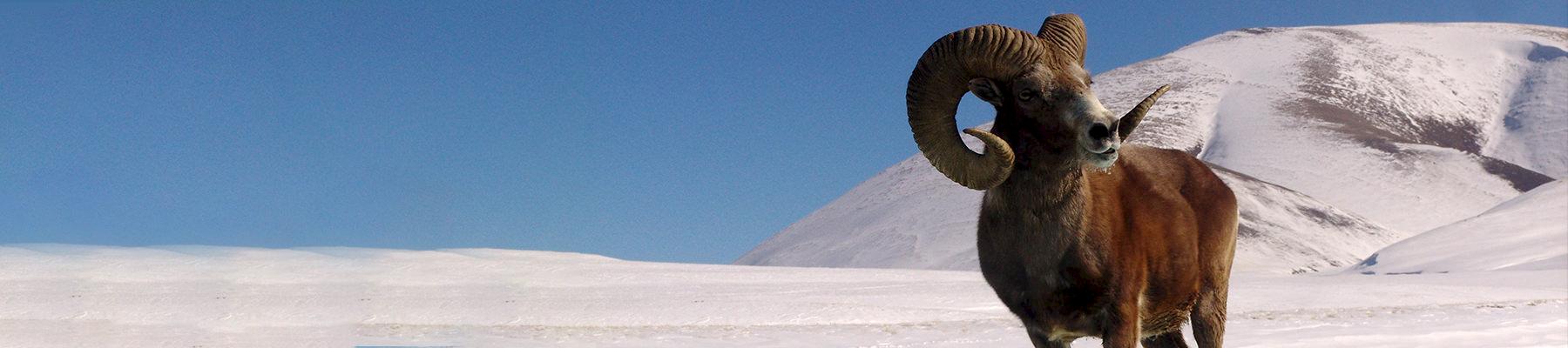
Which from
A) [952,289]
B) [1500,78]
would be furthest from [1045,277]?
[1500,78]

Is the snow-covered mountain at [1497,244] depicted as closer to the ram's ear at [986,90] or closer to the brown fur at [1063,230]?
the brown fur at [1063,230]

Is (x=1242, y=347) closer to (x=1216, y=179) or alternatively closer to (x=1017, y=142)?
(x=1216, y=179)

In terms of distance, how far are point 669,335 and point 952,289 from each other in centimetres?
1235

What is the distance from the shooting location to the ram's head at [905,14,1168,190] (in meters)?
5.50

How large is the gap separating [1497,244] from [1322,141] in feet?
139

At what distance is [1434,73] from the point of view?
340ft

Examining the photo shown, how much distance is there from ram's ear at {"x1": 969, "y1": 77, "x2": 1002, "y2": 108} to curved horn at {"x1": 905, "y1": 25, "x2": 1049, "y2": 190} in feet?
0.10

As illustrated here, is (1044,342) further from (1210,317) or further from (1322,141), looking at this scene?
(1322,141)

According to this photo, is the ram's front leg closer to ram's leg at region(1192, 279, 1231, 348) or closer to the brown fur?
the brown fur

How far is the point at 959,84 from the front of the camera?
5785 millimetres

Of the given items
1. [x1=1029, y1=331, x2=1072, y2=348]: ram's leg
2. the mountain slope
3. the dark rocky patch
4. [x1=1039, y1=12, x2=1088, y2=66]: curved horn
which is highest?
the mountain slope

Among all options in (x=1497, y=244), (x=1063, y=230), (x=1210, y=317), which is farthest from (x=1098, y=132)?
(x=1497, y=244)

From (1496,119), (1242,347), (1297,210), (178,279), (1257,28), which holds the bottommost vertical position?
(1242,347)

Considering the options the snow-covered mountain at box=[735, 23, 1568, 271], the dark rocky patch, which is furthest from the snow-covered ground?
the dark rocky patch
